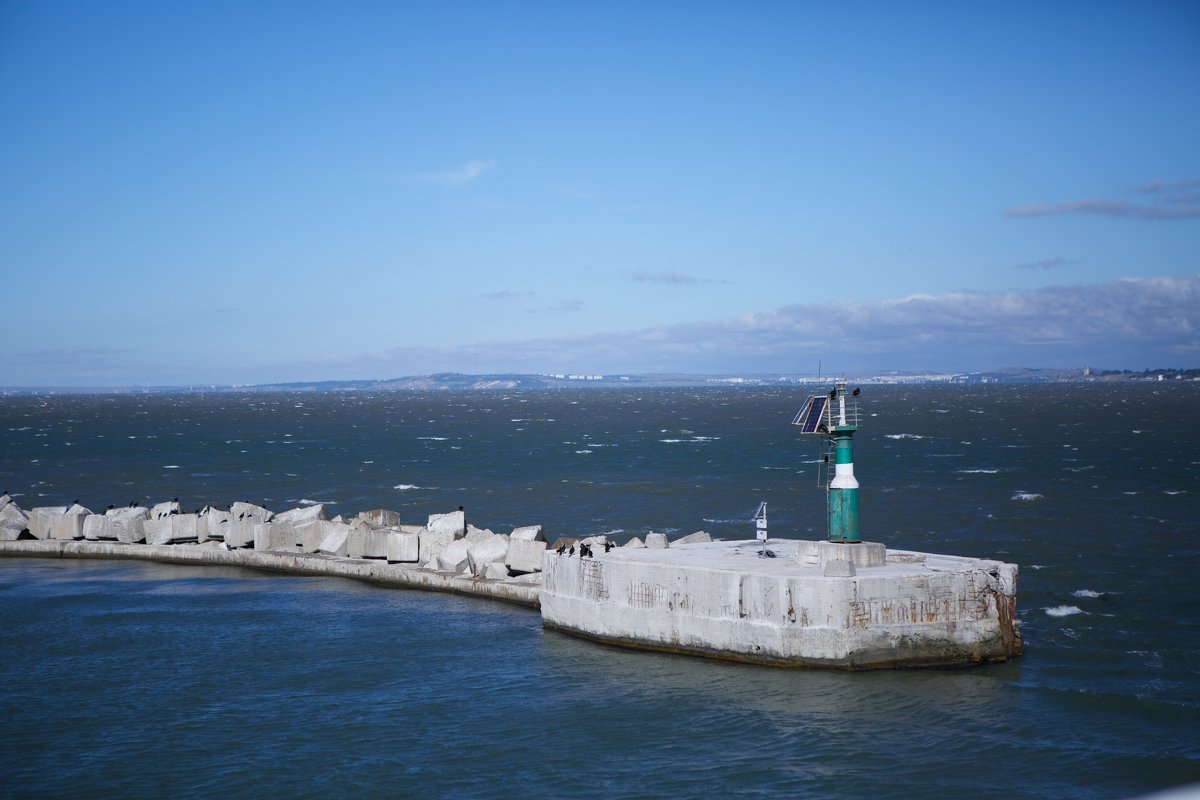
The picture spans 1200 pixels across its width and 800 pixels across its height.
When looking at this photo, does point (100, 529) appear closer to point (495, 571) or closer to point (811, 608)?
point (495, 571)

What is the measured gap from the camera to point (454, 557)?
31.8 metres

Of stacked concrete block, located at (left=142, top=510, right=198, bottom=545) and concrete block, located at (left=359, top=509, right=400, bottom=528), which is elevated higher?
concrete block, located at (left=359, top=509, right=400, bottom=528)

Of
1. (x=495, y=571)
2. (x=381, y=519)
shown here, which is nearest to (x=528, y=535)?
(x=495, y=571)

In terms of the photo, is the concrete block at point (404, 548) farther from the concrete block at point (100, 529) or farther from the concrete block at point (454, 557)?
the concrete block at point (100, 529)

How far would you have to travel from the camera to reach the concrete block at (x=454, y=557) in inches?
1246

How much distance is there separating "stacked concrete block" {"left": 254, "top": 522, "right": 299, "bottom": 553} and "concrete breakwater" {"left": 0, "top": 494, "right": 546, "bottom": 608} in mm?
33

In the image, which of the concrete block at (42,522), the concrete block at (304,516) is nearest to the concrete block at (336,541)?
the concrete block at (304,516)

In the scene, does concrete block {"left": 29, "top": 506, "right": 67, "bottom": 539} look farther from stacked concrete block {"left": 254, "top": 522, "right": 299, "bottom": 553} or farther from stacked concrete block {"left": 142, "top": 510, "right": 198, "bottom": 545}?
stacked concrete block {"left": 254, "top": 522, "right": 299, "bottom": 553}

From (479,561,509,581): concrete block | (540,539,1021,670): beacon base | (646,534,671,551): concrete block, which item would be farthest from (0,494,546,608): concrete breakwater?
(540,539,1021,670): beacon base

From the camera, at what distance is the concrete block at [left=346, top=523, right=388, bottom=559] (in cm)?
3403

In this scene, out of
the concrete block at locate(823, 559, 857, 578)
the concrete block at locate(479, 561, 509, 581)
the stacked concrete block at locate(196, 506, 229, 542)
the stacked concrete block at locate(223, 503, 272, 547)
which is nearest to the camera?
the concrete block at locate(823, 559, 857, 578)

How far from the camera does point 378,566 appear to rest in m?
33.2

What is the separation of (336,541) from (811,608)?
1891 centimetres

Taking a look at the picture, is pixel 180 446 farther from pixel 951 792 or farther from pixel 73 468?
pixel 951 792
